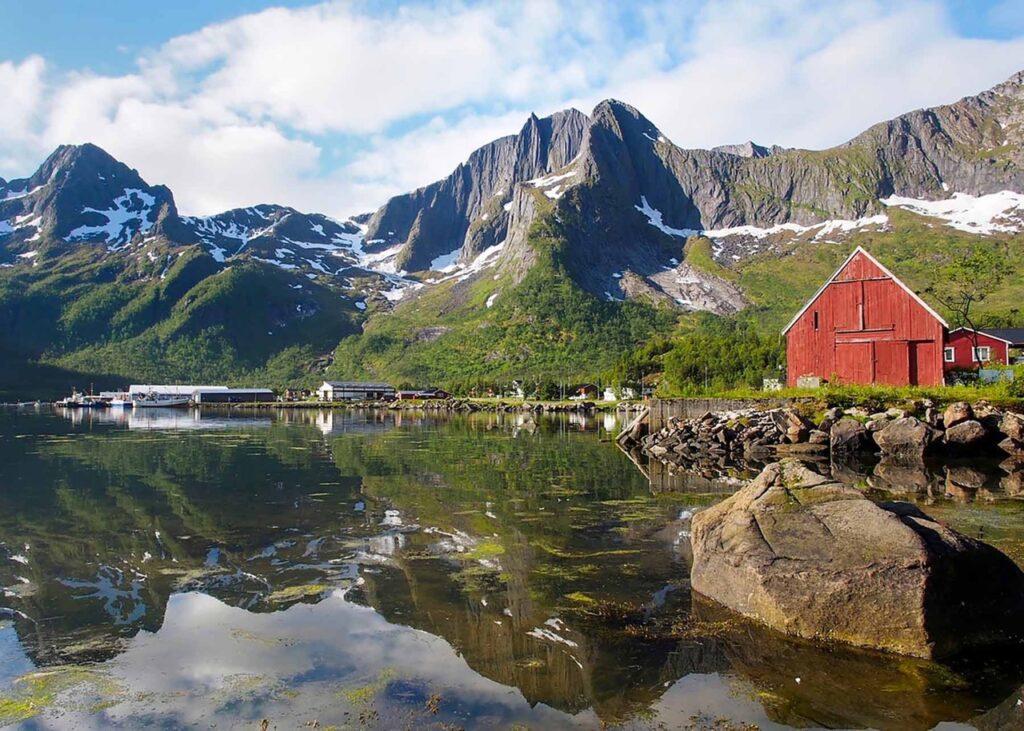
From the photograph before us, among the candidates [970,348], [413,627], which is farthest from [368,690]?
[970,348]

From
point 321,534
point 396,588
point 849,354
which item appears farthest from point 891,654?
point 849,354

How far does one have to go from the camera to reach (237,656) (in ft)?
33.9

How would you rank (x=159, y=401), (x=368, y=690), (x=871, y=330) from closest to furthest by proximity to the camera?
(x=368, y=690), (x=871, y=330), (x=159, y=401)

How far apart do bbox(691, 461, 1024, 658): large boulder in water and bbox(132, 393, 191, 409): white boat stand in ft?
561

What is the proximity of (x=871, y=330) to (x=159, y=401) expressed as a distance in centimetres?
15880

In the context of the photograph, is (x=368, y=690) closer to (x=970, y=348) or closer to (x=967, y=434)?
(x=967, y=434)

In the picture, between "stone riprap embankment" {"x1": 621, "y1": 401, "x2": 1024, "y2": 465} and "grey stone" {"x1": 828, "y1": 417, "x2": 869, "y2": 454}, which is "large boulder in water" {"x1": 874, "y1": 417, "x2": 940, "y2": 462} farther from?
"grey stone" {"x1": 828, "y1": 417, "x2": 869, "y2": 454}

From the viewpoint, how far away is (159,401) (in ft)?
534

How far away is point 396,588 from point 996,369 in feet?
165

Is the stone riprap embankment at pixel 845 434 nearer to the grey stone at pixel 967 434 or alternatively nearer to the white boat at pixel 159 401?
the grey stone at pixel 967 434

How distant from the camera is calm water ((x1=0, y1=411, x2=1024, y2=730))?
852 centimetres

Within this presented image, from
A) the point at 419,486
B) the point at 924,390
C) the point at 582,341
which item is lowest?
the point at 419,486

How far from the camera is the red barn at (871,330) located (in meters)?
46.7

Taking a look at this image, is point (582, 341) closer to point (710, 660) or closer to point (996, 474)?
point (996, 474)
